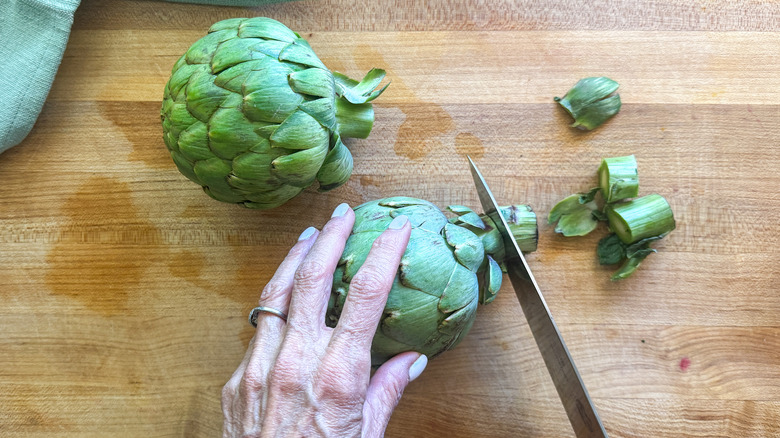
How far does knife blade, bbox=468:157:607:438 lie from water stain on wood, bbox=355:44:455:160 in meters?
0.17

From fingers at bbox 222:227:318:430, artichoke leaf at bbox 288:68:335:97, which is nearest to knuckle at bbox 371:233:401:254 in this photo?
fingers at bbox 222:227:318:430

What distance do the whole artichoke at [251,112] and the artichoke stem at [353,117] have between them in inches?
3.1

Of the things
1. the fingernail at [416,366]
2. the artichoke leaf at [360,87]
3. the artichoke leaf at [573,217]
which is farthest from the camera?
the artichoke leaf at [573,217]

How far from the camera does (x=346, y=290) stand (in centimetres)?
103

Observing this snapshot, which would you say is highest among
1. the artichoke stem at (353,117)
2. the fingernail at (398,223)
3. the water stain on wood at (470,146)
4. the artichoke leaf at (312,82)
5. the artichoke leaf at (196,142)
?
the artichoke leaf at (312,82)

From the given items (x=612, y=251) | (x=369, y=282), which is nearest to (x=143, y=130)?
(x=369, y=282)

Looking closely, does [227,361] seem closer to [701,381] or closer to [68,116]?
[68,116]

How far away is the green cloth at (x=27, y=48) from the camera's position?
1331 mm

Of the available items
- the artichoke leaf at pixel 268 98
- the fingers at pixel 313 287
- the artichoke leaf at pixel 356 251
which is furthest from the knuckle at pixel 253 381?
the artichoke leaf at pixel 268 98

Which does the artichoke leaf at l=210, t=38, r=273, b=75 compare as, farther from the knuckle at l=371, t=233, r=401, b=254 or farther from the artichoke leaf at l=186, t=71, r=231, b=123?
the knuckle at l=371, t=233, r=401, b=254

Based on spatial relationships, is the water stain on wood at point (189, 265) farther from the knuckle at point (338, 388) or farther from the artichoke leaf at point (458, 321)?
the artichoke leaf at point (458, 321)

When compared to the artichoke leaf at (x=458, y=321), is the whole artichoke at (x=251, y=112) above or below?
above

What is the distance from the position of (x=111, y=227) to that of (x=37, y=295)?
26 centimetres

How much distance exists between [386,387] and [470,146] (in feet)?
2.17
